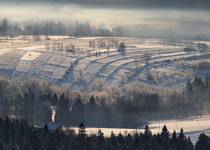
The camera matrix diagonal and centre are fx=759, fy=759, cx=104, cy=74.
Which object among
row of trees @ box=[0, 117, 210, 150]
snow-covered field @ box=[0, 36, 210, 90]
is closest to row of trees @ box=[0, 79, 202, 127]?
snow-covered field @ box=[0, 36, 210, 90]

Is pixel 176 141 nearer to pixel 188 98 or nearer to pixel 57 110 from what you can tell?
pixel 57 110

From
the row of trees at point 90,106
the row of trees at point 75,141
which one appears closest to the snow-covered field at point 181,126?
the row of trees at point 90,106

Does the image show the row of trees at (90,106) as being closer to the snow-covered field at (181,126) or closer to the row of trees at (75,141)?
the snow-covered field at (181,126)

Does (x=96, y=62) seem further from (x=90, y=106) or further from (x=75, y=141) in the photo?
(x=75, y=141)

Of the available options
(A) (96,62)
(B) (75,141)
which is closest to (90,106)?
(B) (75,141)

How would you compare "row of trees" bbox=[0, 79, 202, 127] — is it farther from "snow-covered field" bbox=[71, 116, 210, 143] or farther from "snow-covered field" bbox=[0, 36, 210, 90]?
"snow-covered field" bbox=[0, 36, 210, 90]

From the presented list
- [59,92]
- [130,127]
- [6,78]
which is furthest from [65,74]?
[130,127]
